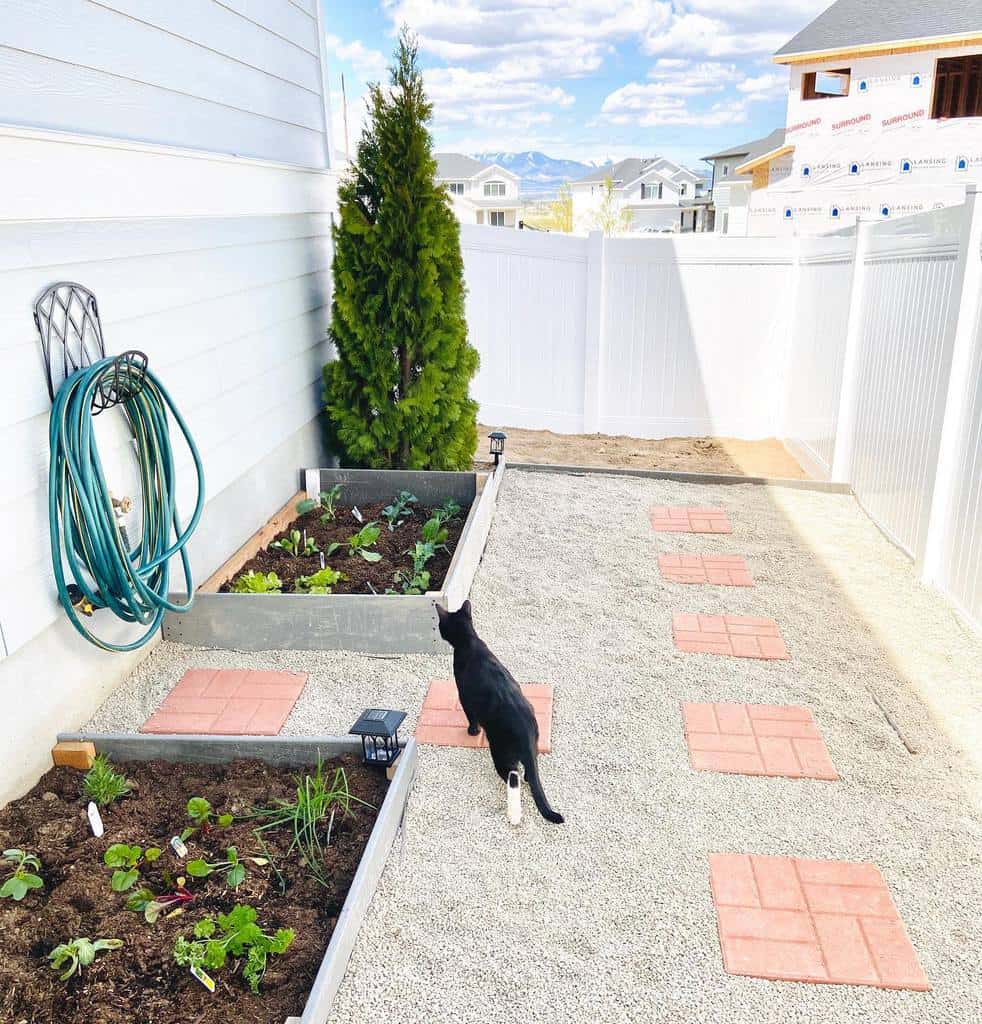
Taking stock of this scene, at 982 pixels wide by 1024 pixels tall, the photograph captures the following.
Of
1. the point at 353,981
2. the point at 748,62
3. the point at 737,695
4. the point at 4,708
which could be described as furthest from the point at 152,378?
the point at 748,62

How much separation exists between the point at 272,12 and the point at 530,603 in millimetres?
4062

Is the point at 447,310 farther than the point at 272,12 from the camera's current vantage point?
Yes

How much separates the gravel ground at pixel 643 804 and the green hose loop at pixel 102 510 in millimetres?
544

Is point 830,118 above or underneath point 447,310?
above

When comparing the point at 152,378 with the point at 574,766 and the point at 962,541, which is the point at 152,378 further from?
the point at 962,541

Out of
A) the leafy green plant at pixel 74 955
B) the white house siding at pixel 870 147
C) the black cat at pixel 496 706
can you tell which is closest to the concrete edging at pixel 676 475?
the black cat at pixel 496 706

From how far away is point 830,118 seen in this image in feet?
81.2

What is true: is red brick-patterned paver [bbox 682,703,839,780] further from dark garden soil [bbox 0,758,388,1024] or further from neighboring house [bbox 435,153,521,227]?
neighboring house [bbox 435,153,521,227]

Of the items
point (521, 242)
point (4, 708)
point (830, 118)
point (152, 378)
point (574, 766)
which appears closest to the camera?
point (4, 708)

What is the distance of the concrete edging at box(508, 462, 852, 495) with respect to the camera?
6.38 metres

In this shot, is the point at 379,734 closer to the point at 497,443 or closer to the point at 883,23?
the point at 497,443

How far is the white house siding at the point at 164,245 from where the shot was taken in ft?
9.28

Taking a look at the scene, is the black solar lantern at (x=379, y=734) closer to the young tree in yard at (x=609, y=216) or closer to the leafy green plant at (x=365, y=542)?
the leafy green plant at (x=365, y=542)

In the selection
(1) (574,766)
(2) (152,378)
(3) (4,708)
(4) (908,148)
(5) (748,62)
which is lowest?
(1) (574,766)
